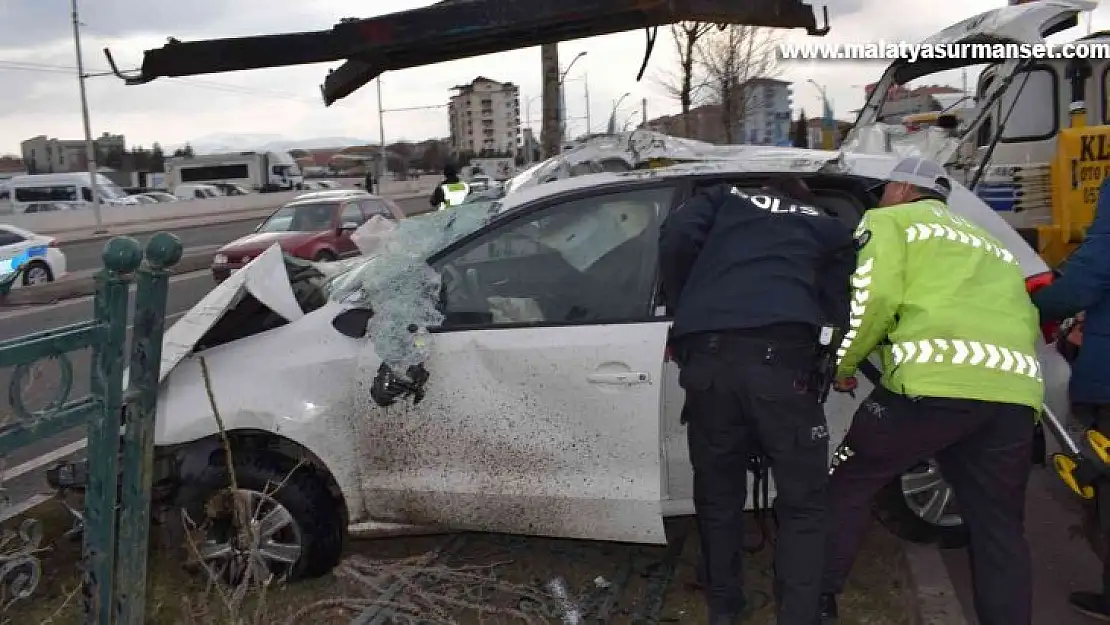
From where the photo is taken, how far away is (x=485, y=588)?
3.80m

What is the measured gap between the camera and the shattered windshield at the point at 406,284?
3504 millimetres

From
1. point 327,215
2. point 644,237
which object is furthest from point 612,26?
point 327,215

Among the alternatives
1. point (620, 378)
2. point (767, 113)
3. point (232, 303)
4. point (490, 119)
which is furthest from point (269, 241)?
point (490, 119)

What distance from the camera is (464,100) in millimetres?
111625

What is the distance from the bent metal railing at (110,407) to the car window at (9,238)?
15471 millimetres

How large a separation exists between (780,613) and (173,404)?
239cm

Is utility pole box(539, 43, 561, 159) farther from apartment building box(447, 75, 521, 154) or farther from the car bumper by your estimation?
apartment building box(447, 75, 521, 154)

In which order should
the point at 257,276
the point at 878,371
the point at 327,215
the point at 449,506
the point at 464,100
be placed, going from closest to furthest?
the point at 878,371, the point at 449,506, the point at 257,276, the point at 327,215, the point at 464,100

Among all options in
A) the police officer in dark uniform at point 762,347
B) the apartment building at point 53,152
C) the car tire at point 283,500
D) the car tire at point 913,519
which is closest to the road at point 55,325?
the car tire at point 283,500

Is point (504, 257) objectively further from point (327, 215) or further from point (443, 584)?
point (327, 215)

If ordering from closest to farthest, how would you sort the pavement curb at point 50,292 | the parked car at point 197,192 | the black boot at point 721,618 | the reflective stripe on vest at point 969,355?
the reflective stripe on vest at point 969,355 → the black boot at point 721,618 → the pavement curb at point 50,292 → the parked car at point 197,192

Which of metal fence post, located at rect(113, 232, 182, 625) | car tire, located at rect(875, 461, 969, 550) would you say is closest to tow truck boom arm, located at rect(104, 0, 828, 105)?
metal fence post, located at rect(113, 232, 182, 625)

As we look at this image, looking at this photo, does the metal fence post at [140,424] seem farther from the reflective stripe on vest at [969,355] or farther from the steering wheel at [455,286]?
the reflective stripe on vest at [969,355]

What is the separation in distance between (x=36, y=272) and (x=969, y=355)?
54.2ft
